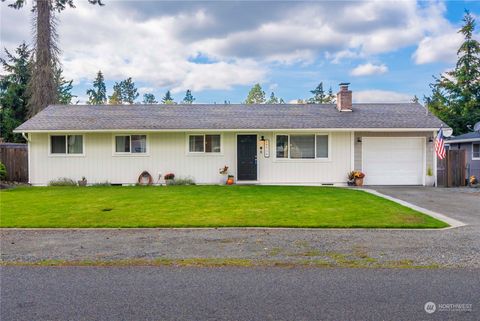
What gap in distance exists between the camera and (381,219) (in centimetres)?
802

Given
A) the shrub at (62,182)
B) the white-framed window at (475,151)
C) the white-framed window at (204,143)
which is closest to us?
the shrub at (62,182)

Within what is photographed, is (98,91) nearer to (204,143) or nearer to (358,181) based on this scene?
(204,143)

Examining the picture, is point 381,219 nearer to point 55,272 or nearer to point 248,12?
point 55,272

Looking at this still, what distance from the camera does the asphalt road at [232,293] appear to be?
343 cm

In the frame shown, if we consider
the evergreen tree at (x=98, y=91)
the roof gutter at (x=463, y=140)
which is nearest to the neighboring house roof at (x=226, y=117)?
the roof gutter at (x=463, y=140)

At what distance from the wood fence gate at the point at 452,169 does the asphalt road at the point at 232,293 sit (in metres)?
12.8

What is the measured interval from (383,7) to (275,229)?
11.1 m

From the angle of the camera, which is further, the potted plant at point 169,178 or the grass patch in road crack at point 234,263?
the potted plant at point 169,178

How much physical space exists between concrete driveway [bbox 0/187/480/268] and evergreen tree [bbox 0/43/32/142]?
932 inches

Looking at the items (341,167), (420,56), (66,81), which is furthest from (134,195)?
(66,81)

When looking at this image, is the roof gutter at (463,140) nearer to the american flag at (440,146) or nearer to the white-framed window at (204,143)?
the american flag at (440,146)

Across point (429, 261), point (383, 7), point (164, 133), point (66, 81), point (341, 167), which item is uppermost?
point (66, 81)

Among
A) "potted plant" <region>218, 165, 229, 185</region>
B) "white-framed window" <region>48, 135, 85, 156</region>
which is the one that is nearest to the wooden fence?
"white-framed window" <region>48, 135, 85, 156</region>

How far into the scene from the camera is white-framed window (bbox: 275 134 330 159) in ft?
51.7
